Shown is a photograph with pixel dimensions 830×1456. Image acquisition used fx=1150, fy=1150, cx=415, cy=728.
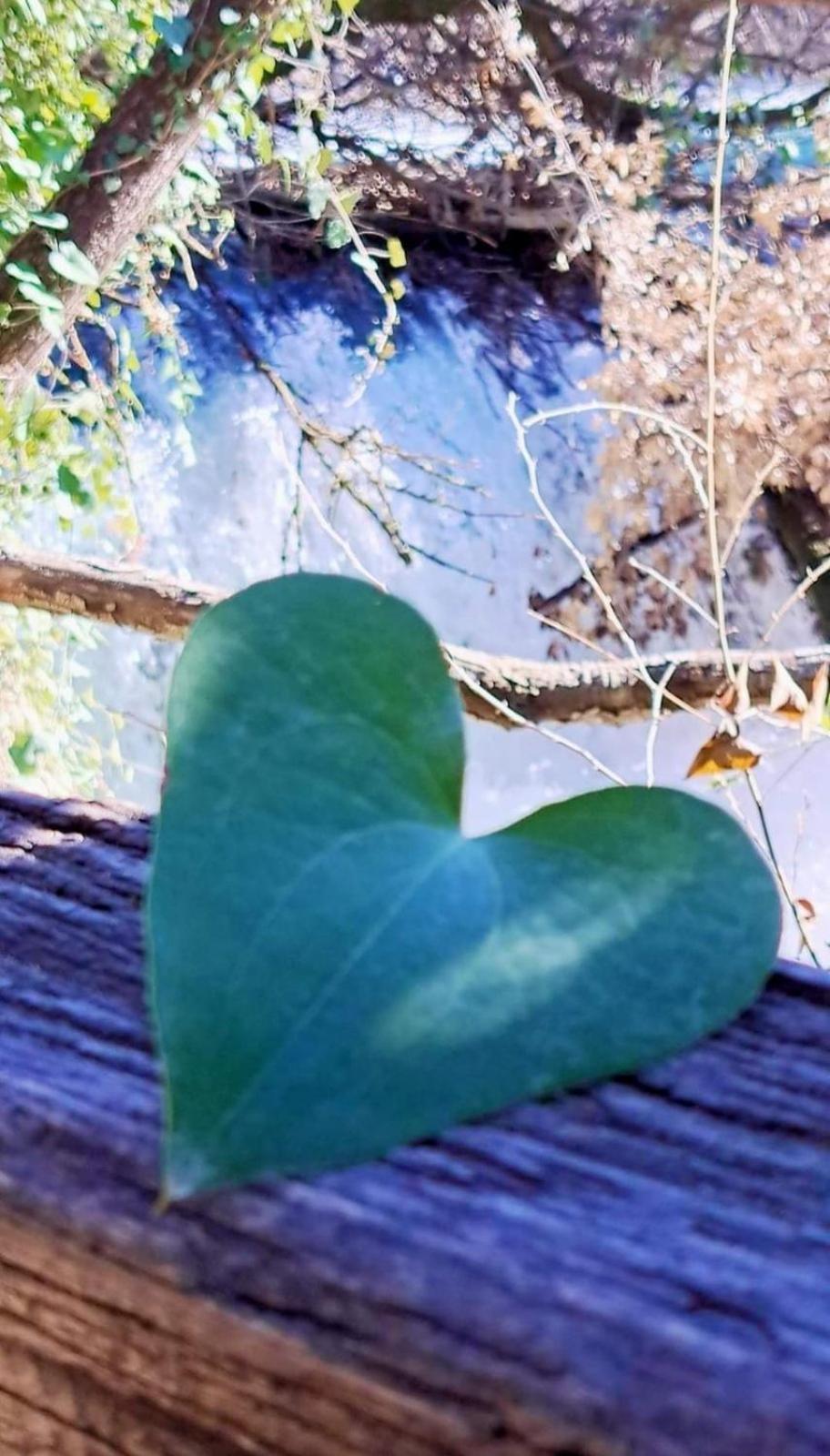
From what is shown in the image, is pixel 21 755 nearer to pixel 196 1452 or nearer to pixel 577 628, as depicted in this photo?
pixel 196 1452

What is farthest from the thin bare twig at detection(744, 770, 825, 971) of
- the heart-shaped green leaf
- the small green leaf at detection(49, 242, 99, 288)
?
the small green leaf at detection(49, 242, 99, 288)

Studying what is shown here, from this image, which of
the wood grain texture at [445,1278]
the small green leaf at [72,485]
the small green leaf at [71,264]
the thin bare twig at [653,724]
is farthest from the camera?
the small green leaf at [72,485]

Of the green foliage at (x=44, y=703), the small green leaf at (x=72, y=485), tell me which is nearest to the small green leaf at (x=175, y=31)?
the small green leaf at (x=72, y=485)

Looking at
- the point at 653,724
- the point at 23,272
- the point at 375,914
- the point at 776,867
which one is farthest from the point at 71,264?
the point at 375,914

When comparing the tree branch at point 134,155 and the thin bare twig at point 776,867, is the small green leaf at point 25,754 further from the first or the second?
the thin bare twig at point 776,867

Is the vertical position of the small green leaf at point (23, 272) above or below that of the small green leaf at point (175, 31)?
below

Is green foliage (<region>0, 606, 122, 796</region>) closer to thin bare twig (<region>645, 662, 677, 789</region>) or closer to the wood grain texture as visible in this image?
thin bare twig (<region>645, 662, 677, 789</region>)

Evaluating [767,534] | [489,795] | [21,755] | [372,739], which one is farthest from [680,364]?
[372,739]
